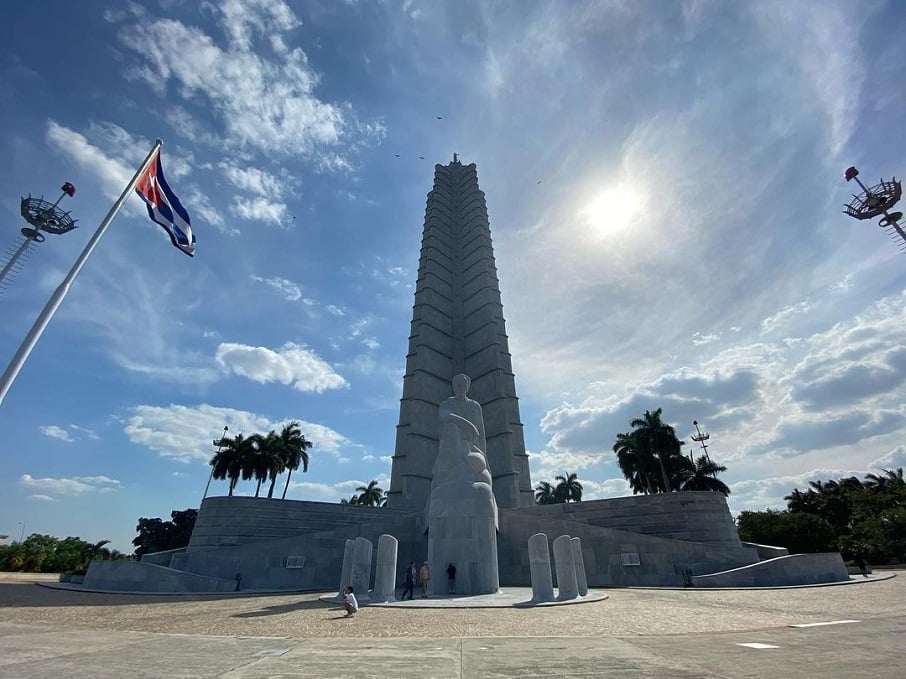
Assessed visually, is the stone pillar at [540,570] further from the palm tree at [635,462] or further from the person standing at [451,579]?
the palm tree at [635,462]

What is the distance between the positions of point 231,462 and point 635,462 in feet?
149

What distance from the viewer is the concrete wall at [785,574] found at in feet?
64.0

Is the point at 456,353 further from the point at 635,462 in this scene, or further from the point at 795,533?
the point at 795,533

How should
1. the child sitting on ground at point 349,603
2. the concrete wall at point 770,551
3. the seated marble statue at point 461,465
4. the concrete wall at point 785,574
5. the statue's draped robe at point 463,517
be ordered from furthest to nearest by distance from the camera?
the concrete wall at point 770,551
the concrete wall at point 785,574
the seated marble statue at point 461,465
the statue's draped robe at point 463,517
the child sitting on ground at point 349,603

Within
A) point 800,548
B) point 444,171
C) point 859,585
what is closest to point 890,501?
point 800,548

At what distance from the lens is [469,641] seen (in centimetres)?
748

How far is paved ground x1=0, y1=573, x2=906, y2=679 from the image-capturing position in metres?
5.32

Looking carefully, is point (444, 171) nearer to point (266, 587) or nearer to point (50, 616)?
point (266, 587)

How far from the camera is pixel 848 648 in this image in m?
6.12

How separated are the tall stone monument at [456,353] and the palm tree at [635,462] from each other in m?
13.7

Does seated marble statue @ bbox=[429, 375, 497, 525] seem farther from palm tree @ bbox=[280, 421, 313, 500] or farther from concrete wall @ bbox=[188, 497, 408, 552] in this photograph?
palm tree @ bbox=[280, 421, 313, 500]

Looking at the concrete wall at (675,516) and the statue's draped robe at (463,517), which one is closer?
the statue's draped robe at (463,517)

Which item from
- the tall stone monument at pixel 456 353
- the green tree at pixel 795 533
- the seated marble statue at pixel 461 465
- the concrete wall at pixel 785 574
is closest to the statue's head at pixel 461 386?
the seated marble statue at pixel 461 465

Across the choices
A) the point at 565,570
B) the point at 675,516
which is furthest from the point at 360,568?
the point at 675,516
